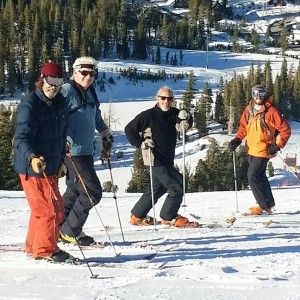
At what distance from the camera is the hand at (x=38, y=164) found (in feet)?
13.7

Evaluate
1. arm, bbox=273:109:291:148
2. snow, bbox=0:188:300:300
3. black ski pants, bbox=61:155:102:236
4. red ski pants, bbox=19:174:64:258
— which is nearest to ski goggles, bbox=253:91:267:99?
arm, bbox=273:109:291:148

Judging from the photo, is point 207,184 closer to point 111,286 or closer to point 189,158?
point 189,158

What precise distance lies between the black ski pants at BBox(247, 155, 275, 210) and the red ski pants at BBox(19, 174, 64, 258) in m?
3.84

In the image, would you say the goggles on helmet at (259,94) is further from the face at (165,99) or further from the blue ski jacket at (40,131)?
the blue ski jacket at (40,131)

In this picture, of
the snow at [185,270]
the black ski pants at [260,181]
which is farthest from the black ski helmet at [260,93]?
the snow at [185,270]

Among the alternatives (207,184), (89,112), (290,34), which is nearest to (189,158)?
(207,184)

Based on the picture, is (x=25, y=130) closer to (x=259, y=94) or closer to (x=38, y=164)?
(x=38, y=164)

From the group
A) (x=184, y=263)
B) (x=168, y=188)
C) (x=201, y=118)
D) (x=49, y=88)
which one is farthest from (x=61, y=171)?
(x=201, y=118)

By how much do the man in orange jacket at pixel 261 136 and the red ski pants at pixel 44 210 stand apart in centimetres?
376

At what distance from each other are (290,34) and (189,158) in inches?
4047

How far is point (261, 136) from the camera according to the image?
771 cm

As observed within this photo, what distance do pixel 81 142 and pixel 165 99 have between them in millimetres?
1473

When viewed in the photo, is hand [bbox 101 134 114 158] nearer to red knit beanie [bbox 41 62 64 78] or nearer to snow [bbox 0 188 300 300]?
snow [bbox 0 188 300 300]

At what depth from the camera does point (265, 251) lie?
5.11 meters
